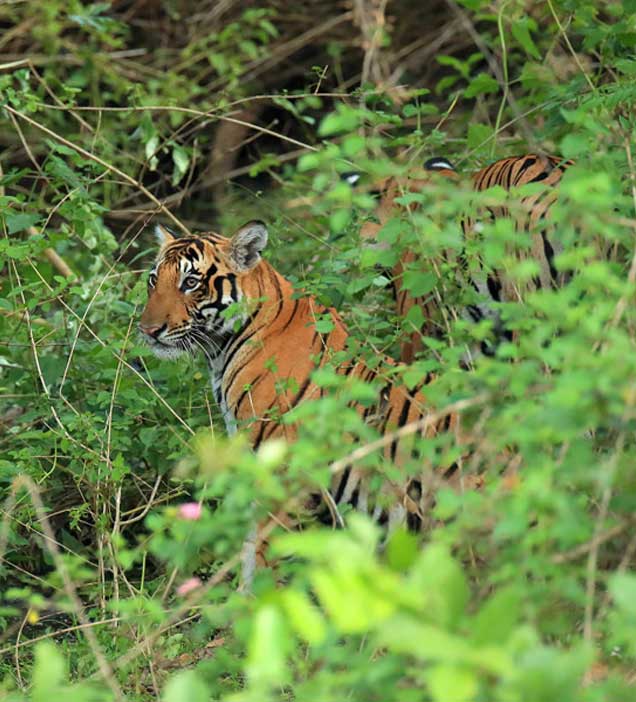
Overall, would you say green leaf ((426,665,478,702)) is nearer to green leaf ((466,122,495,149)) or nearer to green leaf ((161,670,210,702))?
green leaf ((161,670,210,702))

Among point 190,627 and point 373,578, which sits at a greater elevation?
point 373,578

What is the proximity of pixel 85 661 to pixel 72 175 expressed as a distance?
1860 mm

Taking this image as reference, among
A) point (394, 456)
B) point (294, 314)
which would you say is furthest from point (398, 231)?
point (294, 314)

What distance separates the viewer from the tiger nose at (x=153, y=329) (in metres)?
4.70

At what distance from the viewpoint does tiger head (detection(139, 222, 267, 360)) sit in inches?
186

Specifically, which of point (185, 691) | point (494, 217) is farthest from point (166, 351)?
point (185, 691)

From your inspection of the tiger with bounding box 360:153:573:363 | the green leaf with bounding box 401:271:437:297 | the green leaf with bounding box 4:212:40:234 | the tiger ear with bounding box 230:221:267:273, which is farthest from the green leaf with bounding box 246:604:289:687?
the green leaf with bounding box 4:212:40:234

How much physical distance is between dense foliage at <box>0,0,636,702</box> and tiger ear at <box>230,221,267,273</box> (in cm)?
21

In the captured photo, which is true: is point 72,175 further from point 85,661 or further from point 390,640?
point 390,640

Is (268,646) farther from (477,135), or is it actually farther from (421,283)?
(477,135)

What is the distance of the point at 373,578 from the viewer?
195 centimetres

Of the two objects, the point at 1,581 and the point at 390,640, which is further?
the point at 1,581

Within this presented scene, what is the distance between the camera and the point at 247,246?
480 centimetres

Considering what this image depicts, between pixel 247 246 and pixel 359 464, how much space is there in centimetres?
220
